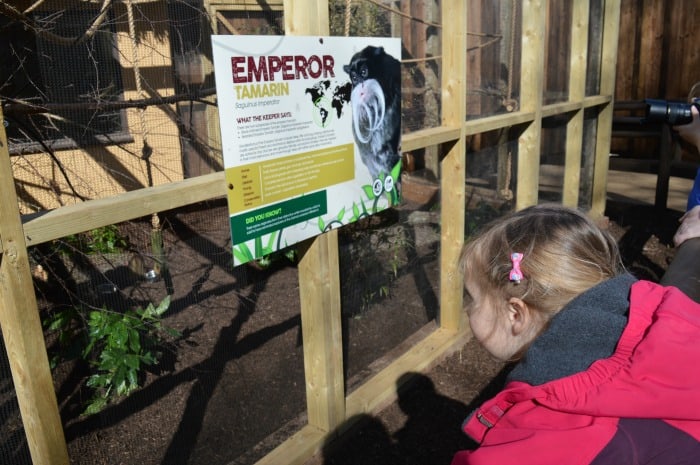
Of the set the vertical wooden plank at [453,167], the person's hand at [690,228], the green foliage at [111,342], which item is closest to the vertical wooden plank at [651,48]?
the vertical wooden plank at [453,167]

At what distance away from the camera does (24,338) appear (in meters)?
1.71

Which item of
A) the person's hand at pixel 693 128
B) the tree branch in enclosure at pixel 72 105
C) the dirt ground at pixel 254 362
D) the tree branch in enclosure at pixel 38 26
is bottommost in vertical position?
the dirt ground at pixel 254 362

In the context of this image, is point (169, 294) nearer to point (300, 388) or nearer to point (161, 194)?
point (161, 194)

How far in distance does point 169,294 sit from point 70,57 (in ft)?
2.81

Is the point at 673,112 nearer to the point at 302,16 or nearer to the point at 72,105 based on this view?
the point at 302,16

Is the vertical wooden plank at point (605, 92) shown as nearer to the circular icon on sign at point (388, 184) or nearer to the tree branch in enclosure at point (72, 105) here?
the circular icon on sign at point (388, 184)

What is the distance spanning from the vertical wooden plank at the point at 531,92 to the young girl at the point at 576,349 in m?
3.03

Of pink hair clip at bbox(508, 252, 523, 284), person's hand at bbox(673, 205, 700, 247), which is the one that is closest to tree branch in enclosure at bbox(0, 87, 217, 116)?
pink hair clip at bbox(508, 252, 523, 284)

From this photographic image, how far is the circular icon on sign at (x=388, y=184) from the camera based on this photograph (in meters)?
3.09

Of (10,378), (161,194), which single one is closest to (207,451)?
(10,378)

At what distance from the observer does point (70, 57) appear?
1.82m

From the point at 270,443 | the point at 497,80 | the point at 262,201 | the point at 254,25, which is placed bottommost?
the point at 270,443

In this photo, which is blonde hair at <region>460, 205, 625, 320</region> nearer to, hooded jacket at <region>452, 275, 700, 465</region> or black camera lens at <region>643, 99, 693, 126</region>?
hooded jacket at <region>452, 275, 700, 465</region>

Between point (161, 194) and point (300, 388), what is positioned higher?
point (161, 194)
